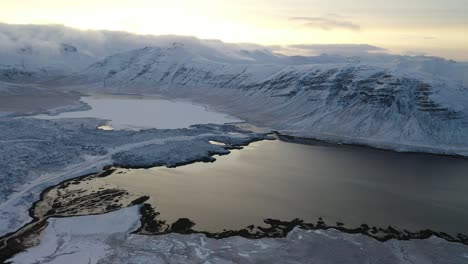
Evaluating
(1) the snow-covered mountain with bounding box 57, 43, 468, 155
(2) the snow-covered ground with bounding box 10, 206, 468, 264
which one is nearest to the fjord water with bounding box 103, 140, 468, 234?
(2) the snow-covered ground with bounding box 10, 206, 468, 264

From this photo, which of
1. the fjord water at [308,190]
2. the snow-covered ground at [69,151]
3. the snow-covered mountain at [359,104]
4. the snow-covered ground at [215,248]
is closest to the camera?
the snow-covered ground at [215,248]

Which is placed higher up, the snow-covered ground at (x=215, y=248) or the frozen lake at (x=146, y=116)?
the frozen lake at (x=146, y=116)

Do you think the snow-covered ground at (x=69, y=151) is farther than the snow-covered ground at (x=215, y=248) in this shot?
Yes

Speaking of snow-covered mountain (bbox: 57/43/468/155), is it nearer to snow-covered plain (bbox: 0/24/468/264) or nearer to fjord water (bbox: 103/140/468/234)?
snow-covered plain (bbox: 0/24/468/264)

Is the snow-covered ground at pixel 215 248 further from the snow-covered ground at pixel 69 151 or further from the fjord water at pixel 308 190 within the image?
the snow-covered ground at pixel 69 151

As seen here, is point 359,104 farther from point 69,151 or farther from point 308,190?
point 69,151

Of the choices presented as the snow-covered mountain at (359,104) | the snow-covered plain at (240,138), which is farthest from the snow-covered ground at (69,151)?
the snow-covered mountain at (359,104)
